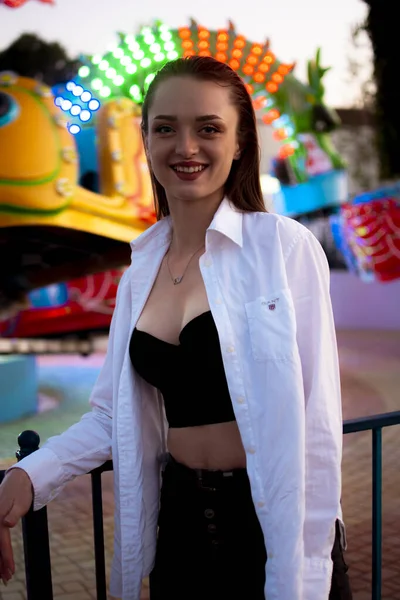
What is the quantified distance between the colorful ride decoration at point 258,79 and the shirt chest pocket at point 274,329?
5035 millimetres

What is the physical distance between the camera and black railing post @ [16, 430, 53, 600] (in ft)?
4.79

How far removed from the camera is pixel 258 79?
8875 mm

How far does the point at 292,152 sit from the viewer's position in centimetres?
1110

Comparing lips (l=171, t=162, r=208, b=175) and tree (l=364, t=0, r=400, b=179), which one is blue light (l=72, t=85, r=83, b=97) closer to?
lips (l=171, t=162, r=208, b=175)

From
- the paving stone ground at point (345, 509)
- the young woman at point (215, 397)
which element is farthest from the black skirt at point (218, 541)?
the paving stone ground at point (345, 509)

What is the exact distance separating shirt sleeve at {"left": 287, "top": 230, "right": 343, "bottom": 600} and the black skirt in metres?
0.10

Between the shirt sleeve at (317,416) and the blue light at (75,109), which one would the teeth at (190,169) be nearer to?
the shirt sleeve at (317,416)

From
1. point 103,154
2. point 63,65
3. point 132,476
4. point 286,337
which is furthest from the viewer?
point 63,65

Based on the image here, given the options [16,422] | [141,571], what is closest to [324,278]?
[141,571]

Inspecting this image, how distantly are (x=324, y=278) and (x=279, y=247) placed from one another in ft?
0.39

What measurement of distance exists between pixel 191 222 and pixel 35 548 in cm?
87

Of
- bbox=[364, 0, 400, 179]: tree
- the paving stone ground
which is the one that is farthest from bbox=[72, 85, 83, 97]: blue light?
bbox=[364, 0, 400, 179]: tree

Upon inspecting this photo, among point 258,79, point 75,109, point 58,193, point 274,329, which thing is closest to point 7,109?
point 58,193

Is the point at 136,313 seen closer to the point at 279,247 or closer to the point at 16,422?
the point at 279,247
